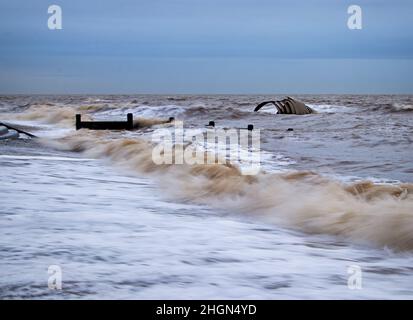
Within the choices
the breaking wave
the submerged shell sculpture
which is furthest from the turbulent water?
the submerged shell sculpture

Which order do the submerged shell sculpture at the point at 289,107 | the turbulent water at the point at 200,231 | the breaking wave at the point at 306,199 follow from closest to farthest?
the turbulent water at the point at 200,231 < the breaking wave at the point at 306,199 < the submerged shell sculpture at the point at 289,107

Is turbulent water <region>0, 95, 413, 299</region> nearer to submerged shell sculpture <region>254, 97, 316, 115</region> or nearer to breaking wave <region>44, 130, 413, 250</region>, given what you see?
breaking wave <region>44, 130, 413, 250</region>

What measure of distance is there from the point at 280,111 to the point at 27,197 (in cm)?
2932

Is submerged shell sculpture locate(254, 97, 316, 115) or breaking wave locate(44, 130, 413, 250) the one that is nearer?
breaking wave locate(44, 130, 413, 250)

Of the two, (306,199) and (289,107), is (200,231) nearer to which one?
(306,199)

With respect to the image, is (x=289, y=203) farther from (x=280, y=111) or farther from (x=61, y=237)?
(x=280, y=111)

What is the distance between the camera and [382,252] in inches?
197

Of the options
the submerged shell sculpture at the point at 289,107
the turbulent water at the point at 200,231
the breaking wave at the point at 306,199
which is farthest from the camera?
the submerged shell sculpture at the point at 289,107

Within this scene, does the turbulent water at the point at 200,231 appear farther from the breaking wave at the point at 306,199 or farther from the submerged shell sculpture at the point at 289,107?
the submerged shell sculpture at the point at 289,107

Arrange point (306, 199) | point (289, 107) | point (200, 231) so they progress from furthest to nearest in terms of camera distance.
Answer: point (289, 107) < point (306, 199) < point (200, 231)

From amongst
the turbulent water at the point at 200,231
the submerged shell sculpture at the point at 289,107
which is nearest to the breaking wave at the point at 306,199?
the turbulent water at the point at 200,231

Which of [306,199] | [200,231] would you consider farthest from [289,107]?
[200,231]

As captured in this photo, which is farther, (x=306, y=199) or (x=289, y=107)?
(x=289, y=107)

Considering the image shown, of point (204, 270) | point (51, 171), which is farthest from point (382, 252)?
point (51, 171)
